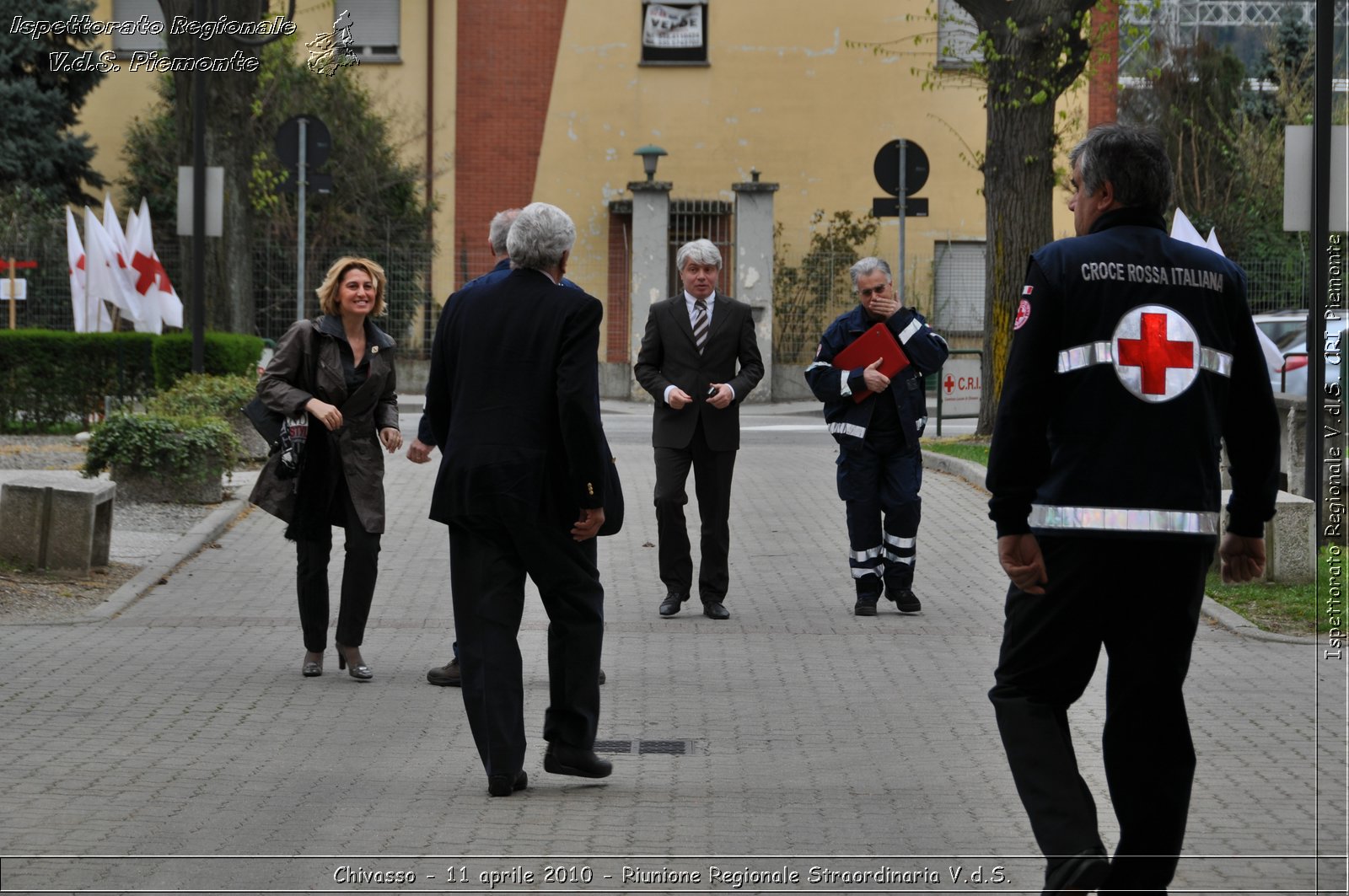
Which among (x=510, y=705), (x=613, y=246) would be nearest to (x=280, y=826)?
(x=510, y=705)

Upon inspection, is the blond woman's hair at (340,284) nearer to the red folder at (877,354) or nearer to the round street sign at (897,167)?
the red folder at (877,354)

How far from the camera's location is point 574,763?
20.0ft

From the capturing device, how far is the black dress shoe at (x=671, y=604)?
32.5 ft

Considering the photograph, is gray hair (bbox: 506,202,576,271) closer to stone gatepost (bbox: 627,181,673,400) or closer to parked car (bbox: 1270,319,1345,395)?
parked car (bbox: 1270,319,1345,395)

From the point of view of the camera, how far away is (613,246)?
33.8 meters

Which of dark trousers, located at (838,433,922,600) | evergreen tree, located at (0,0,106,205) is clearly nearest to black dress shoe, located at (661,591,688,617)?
dark trousers, located at (838,433,922,600)

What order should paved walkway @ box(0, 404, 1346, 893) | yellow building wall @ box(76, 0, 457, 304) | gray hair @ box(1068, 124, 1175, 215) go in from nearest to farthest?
Answer: gray hair @ box(1068, 124, 1175, 215), paved walkway @ box(0, 404, 1346, 893), yellow building wall @ box(76, 0, 457, 304)

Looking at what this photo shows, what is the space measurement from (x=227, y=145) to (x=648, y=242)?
34.2 feet

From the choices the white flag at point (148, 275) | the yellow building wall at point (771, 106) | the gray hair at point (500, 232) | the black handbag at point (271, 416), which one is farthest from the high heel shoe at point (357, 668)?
the yellow building wall at point (771, 106)

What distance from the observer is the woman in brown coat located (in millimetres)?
8125

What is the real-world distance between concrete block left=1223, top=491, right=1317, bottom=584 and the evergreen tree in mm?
24608

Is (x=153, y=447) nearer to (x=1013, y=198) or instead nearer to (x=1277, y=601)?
(x=1277, y=601)

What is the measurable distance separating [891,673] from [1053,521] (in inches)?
158

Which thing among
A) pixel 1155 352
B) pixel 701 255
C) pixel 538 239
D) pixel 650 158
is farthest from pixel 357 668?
pixel 650 158
